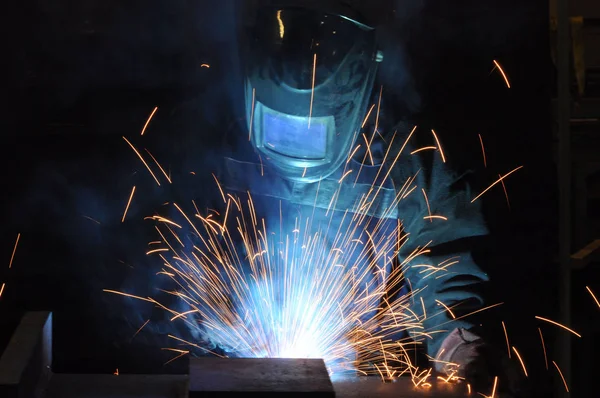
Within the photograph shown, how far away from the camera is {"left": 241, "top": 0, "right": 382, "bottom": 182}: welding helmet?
2.50 meters

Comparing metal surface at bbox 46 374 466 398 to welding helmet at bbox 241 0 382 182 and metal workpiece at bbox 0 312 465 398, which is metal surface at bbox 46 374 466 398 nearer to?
metal workpiece at bbox 0 312 465 398

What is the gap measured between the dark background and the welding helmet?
0.23 meters

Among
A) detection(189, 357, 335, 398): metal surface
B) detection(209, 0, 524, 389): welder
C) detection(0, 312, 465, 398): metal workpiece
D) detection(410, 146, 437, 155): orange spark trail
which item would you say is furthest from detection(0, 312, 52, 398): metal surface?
detection(410, 146, 437, 155): orange spark trail

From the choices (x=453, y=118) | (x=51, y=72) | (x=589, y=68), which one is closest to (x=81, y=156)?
(x=51, y=72)

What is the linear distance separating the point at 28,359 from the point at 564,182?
1978 mm

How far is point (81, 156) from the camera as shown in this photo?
2961mm

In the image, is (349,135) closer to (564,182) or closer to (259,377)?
(564,182)

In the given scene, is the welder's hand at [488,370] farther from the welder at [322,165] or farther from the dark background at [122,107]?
the dark background at [122,107]

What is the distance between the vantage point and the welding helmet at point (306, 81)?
2.50 meters

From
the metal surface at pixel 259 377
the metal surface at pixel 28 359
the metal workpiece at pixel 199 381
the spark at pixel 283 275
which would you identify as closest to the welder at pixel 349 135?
the spark at pixel 283 275

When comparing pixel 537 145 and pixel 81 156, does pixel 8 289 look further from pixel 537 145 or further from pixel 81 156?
pixel 537 145

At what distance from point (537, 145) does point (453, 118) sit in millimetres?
328

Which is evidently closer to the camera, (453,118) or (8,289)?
(453,118)

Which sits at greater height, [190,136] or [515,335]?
[190,136]
